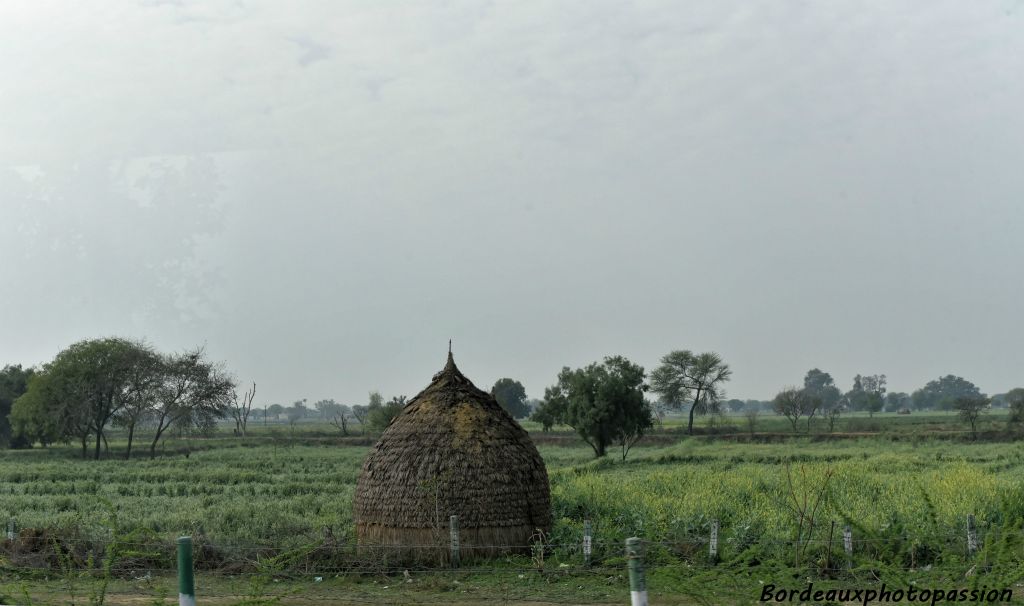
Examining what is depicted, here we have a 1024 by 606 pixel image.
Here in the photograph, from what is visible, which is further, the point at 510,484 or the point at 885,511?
the point at 885,511

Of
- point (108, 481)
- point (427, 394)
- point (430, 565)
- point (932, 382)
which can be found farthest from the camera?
point (932, 382)

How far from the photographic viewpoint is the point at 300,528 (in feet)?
58.7

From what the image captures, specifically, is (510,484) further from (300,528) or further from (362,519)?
(300,528)

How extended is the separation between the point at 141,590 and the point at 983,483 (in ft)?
64.2

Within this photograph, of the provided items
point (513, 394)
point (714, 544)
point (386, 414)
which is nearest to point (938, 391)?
point (513, 394)

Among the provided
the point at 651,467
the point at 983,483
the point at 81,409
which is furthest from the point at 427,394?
the point at 81,409

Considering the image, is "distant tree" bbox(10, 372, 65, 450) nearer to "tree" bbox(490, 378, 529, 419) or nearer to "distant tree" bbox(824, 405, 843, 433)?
"distant tree" bbox(824, 405, 843, 433)

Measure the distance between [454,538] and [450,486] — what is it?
917 mm

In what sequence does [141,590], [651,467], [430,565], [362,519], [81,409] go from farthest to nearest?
1. [81,409]
2. [651,467]
3. [362,519]
4. [430,565]
5. [141,590]

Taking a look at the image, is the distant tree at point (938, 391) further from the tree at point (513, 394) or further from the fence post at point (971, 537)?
the fence post at point (971, 537)

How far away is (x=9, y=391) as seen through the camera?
68.4 m

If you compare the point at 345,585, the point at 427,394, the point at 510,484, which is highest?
the point at 427,394

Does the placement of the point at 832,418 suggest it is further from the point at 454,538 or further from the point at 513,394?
the point at 454,538

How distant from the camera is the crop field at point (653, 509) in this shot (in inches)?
429
